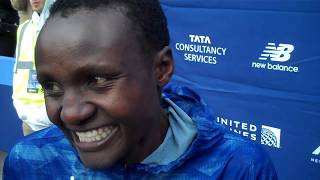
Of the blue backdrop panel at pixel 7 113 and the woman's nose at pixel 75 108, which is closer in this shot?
the woman's nose at pixel 75 108

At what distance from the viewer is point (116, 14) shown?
3.85 ft

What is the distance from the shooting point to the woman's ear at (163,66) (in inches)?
50.4

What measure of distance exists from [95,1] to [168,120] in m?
0.46

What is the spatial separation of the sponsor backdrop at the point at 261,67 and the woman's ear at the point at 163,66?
1.93 m

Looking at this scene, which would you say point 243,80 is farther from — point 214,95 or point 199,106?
point 199,106

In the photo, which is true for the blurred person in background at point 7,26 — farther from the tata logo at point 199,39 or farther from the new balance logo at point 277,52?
the new balance logo at point 277,52

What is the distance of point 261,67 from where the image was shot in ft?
10.7

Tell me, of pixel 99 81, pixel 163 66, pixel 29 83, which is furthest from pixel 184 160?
pixel 29 83

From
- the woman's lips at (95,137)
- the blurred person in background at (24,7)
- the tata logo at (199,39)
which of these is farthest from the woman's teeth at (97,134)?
the blurred person in background at (24,7)

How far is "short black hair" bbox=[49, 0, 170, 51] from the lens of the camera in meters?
1.19

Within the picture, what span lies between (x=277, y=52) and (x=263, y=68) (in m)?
0.16

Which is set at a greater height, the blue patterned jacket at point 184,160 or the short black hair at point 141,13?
the short black hair at point 141,13

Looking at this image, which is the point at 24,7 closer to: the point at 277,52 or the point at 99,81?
the point at 277,52

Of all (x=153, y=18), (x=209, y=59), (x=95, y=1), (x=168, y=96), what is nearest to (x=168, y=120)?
(x=168, y=96)
